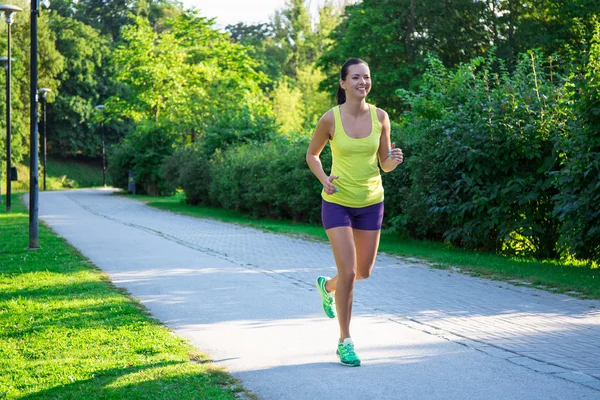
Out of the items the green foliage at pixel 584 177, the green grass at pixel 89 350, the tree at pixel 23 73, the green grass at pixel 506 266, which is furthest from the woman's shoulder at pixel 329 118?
the tree at pixel 23 73

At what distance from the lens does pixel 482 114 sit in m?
13.2

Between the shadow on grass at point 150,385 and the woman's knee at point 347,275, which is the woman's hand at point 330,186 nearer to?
the woman's knee at point 347,275

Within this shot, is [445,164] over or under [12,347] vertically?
over

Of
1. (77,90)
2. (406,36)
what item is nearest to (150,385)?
(406,36)

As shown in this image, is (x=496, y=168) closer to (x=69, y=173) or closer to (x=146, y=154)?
(x=146, y=154)

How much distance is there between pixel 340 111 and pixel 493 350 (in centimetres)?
216

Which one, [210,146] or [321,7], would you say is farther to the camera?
[321,7]

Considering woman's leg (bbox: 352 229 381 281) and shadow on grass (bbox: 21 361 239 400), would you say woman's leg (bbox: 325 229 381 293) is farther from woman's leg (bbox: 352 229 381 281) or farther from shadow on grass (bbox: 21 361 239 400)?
shadow on grass (bbox: 21 361 239 400)

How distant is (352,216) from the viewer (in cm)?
574

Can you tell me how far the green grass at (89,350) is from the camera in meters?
4.92

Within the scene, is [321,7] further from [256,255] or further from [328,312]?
[328,312]

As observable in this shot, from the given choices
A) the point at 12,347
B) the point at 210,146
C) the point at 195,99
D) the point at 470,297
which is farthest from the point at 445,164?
the point at 195,99

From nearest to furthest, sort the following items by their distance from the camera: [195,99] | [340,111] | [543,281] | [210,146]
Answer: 1. [340,111]
2. [543,281]
3. [210,146]
4. [195,99]

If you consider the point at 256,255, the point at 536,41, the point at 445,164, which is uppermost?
the point at 536,41
